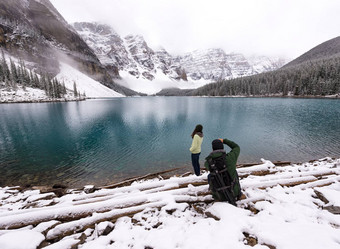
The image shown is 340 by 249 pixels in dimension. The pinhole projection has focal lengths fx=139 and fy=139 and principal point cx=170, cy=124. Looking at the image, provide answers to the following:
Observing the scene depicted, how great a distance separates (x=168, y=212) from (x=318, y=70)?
160562mm

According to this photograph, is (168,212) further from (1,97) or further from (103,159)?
(1,97)

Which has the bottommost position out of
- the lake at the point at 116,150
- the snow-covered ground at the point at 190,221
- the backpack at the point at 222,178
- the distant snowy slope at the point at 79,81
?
the lake at the point at 116,150

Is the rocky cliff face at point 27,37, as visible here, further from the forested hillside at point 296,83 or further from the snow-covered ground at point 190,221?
the forested hillside at point 296,83

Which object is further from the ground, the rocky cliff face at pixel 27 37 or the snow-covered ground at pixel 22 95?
the rocky cliff face at pixel 27 37

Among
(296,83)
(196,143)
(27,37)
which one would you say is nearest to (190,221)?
(196,143)

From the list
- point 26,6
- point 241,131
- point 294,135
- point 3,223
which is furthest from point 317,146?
point 26,6

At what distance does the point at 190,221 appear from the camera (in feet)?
15.3

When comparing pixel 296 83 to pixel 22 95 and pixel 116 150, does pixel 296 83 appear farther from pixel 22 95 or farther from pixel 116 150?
pixel 22 95

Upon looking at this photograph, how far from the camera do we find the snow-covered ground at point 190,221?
3691mm

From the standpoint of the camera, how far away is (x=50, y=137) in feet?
78.3

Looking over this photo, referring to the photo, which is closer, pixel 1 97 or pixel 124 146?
pixel 124 146

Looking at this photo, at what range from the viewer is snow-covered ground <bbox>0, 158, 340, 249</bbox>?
3691mm

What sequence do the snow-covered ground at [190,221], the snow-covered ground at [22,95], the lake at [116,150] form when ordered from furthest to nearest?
the snow-covered ground at [22,95], the lake at [116,150], the snow-covered ground at [190,221]

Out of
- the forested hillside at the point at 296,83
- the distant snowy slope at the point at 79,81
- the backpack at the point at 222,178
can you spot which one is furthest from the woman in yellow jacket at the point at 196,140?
the distant snowy slope at the point at 79,81
